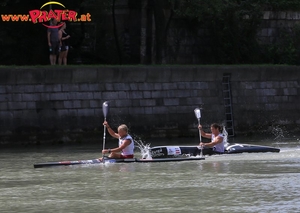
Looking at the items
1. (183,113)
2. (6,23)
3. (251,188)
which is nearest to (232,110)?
(183,113)

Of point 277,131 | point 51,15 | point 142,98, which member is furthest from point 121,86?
point 277,131

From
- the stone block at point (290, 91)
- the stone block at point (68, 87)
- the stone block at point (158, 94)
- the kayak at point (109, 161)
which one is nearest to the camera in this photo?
the kayak at point (109, 161)

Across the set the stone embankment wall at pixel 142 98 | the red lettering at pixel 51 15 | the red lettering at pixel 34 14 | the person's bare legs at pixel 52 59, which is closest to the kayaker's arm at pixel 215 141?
the stone embankment wall at pixel 142 98

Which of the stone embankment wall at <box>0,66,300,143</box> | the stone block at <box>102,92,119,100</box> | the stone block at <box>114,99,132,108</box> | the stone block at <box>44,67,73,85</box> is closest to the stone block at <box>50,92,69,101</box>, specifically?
the stone embankment wall at <box>0,66,300,143</box>

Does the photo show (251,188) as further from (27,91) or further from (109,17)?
(109,17)

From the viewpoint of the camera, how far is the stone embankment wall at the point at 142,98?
29594mm

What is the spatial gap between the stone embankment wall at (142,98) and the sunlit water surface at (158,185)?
4.13 meters

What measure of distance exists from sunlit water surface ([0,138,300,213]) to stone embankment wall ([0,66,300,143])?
13.5 ft

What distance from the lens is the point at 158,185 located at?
63.0ft

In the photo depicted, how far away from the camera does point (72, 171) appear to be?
22.1 meters

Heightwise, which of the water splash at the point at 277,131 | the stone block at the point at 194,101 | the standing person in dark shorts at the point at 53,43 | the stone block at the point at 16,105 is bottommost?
the water splash at the point at 277,131

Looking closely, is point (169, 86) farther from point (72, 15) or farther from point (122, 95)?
point (72, 15)

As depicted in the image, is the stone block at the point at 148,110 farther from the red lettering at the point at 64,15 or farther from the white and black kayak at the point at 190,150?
the white and black kayak at the point at 190,150

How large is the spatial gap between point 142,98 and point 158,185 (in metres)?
12.4
